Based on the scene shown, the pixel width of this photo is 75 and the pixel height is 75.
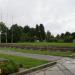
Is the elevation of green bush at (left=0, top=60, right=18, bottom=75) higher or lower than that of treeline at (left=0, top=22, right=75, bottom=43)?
lower

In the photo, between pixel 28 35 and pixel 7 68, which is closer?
pixel 7 68

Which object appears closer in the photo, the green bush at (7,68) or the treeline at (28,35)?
the green bush at (7,68)

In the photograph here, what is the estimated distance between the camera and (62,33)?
147125 mm

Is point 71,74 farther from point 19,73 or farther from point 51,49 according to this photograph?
point 51,49

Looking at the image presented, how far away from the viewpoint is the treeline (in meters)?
99.4

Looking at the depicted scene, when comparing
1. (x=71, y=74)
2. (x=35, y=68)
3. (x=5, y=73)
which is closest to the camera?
(x=5, y=73)

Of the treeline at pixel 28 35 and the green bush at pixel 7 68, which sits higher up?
the treeline at pixel 28 35

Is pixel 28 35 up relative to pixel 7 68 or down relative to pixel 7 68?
up

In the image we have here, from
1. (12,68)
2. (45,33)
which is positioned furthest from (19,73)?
(45,33)

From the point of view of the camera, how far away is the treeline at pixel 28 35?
326 feet

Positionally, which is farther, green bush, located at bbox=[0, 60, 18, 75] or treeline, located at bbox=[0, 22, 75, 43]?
treeline, located at bbox=[0, 22, 75, 43]

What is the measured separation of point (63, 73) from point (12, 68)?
303cm

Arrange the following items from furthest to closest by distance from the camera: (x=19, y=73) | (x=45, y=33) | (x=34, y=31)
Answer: (x=45, y=33) → (x=34, y=31) → (x=19, y=73)

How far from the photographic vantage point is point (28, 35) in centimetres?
12838
